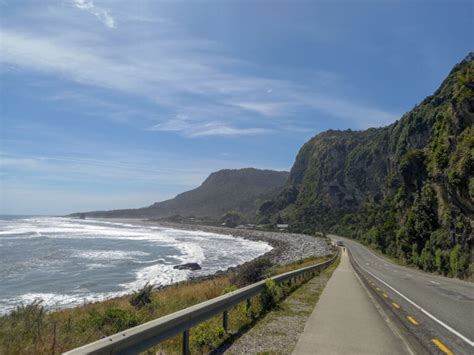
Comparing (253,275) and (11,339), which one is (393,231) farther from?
(11,339)

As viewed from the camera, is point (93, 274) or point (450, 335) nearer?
point (450, 335)

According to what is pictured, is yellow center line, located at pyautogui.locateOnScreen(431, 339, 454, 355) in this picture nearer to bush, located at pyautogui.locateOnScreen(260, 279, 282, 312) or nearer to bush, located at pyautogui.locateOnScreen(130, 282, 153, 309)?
bush, located at pyautogui.locateOnScreen(260, 279, 282, 312)

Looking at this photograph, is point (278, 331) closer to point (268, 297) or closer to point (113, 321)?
point (268, 297)

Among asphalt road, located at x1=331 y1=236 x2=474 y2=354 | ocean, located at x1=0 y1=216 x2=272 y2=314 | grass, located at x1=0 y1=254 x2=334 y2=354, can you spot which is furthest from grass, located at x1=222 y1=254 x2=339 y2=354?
ocean, located at x1=0 y1=216 x2=272 y2=314

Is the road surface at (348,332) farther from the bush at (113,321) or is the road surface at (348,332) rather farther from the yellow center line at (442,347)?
the bush at (113,321)

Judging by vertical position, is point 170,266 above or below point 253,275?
below

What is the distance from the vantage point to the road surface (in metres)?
6.50

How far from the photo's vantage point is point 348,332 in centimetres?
774

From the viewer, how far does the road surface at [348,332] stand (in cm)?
650

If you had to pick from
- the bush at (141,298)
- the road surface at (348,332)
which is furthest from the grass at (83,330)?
the bush at (141,298)

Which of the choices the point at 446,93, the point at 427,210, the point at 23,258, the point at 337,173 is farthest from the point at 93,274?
the point at 337,173

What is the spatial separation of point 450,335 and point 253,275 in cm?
819

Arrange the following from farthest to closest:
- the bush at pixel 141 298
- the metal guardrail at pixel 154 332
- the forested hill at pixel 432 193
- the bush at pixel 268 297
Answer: the forested hill at pixel 432 193
the bush at pixel 141 298
the bush at pixel 268 297
the metal guardrail at pixel 154 332

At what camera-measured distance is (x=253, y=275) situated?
15148 mm
